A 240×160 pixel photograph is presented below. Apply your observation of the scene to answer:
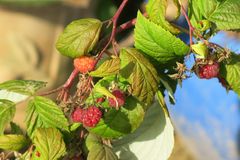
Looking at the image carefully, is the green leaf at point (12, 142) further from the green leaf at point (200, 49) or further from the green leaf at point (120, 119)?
the green leaf at point (200, 49)

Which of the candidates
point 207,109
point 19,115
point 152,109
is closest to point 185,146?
point 207,109

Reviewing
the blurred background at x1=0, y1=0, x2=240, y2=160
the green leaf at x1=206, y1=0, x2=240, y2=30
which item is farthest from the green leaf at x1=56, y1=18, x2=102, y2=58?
the blurred background at x1=0, y1=0, x2=240, y2=160

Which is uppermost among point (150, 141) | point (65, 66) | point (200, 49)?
point (200, 49)

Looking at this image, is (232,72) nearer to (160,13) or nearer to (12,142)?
(160,13)

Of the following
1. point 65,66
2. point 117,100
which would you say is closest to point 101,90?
point 117,100

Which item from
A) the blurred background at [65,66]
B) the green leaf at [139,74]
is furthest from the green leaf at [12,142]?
the blurred background at [65,66]

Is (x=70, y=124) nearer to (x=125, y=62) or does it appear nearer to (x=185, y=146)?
(x=125, y=62)
